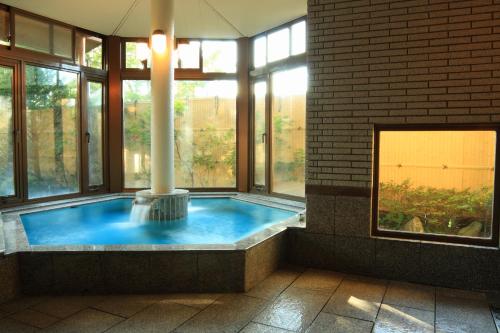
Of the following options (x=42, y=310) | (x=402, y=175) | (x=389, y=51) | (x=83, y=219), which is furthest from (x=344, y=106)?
(x=83, y=219)

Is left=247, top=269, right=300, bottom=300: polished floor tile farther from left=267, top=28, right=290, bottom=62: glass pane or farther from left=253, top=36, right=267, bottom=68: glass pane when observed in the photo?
left=253, top=36, right=267, bottom=68: glass pane

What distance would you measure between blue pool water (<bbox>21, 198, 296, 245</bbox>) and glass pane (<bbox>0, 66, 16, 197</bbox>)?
72cm

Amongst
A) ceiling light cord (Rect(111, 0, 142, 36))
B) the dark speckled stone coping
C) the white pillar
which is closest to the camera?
the dark speckled stone coping

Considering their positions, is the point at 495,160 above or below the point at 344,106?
below

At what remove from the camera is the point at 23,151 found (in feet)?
21.3

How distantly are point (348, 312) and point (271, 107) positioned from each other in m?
4.80

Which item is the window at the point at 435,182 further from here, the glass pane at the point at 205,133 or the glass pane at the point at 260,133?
the glass pane at the point at 205,133

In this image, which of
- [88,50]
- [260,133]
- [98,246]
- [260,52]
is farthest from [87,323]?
[88,50]

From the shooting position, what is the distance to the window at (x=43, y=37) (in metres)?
6.47

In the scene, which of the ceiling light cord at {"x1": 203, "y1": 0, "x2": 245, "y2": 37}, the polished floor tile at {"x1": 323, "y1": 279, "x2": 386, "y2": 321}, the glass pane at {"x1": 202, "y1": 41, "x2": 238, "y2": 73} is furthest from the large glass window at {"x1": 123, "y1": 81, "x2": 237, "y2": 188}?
the polished floor tile at {"x1": 323, "y1": 279, "x2": 386, "y2": 321}

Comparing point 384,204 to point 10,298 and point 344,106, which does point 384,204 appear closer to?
point 344,106

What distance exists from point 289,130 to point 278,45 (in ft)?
5.01

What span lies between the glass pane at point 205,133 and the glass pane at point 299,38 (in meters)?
1.61

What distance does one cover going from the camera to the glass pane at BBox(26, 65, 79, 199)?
265 inches
